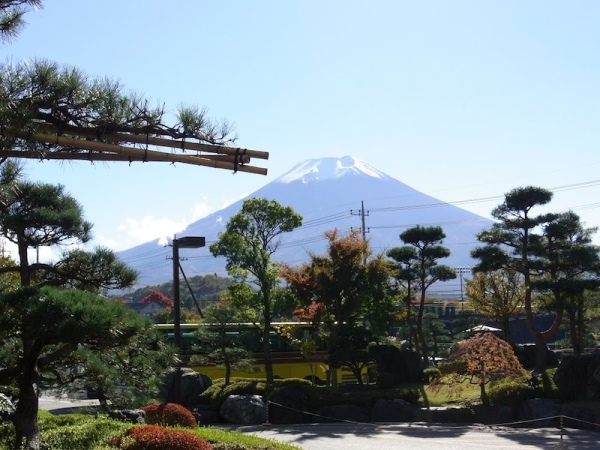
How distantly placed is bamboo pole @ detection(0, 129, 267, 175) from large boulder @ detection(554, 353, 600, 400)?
560 inches

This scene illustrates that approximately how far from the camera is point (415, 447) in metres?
13.5

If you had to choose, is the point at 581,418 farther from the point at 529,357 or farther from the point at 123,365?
the point at 123,365

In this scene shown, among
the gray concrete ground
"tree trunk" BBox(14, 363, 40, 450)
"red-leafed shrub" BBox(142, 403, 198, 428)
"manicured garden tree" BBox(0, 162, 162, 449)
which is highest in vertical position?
"manicured garden tree" BBox(0, 162, 162, 449)

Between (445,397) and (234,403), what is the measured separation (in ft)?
18.6

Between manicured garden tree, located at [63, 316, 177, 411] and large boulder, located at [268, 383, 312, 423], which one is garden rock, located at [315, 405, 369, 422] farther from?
manicured garden tree, located at [63, 316, 177, 411]

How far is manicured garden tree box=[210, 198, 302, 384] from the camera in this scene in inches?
824

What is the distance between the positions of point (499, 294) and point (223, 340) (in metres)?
9.91


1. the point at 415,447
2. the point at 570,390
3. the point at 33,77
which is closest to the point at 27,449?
the point at 33,77

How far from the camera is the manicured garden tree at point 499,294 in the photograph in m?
24.2

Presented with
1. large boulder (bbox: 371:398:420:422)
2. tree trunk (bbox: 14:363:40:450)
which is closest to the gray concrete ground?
large boulder (bbox: 371:398:420:422)

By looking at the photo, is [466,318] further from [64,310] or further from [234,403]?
[64,310]

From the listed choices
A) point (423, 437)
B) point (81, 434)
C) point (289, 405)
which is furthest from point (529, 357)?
point (81, 434)

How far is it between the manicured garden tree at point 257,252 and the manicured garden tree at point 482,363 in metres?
5.73

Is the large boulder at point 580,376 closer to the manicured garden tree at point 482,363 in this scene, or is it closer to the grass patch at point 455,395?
the manicured garden tree at point 482,363
